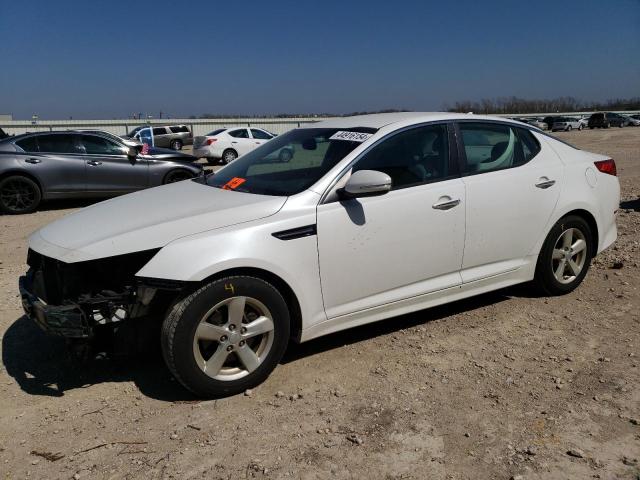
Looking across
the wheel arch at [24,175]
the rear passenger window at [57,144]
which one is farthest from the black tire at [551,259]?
the rear passenger window at [57,144]

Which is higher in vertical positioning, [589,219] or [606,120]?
[589,219]

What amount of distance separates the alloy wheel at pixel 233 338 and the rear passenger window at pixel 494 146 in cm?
194

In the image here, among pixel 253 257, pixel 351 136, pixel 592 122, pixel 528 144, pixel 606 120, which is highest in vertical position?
pixel 351 136

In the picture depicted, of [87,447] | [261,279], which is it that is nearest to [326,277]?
[261,279]

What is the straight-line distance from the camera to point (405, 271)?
3.85 metres

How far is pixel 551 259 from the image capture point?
4707mm

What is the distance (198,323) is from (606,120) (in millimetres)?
62002

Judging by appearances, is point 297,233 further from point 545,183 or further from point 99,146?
point 99,146

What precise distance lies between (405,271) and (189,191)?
1671 millimetres

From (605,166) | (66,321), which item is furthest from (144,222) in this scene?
A: (605,166)

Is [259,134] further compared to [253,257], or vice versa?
[259,134]

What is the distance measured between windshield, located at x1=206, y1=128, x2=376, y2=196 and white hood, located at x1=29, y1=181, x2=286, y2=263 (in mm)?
190

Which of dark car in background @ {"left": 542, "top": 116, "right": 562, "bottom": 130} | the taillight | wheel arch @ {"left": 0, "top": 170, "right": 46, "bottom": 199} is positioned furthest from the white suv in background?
dark car in background @ {"left": 542, "top": 116, "right": 562, "bottom": 130}

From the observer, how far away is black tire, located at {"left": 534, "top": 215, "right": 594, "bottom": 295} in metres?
4.65
